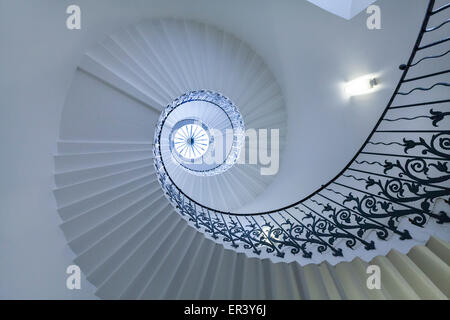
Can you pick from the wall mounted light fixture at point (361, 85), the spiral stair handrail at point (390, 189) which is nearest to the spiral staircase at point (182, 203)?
the spiral stair handrail at point (390, 189)

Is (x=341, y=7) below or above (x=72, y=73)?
above

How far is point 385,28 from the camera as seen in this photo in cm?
428

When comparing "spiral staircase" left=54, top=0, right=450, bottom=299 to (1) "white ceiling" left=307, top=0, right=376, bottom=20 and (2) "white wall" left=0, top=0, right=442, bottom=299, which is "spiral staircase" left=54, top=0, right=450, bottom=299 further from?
(1) "white ceiling" left=307, top=0, right=376, bottom=20

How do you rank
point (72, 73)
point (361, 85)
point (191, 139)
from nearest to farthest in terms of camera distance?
point (361, 85) → point (72, 73) → point (191, 139)

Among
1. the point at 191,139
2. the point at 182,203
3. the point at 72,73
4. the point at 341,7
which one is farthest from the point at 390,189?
the point at 191,139

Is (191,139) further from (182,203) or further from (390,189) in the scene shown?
(390,189)

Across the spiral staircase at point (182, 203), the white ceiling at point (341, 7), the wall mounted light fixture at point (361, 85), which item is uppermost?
the white ceiling at point (341, 7)

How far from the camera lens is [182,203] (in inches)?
218

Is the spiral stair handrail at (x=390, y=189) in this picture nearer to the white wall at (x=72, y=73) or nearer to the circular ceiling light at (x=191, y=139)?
the white wall at (x=72, y=73)

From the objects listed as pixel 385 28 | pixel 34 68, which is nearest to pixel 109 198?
pixel 34 68

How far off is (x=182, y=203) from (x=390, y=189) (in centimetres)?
398

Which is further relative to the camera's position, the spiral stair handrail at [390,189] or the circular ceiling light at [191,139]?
the circular ceiling light at [191,139]

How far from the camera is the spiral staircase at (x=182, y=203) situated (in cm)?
364

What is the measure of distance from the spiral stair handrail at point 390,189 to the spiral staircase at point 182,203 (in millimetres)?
29
